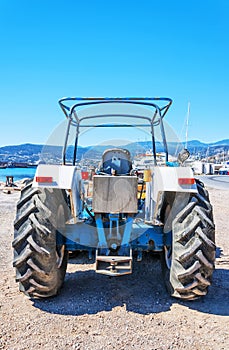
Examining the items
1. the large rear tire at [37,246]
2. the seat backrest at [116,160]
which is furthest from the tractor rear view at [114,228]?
the seat backrest at [116,160]

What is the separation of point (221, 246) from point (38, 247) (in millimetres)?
4292

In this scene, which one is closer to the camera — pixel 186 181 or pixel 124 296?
pixel 186 181

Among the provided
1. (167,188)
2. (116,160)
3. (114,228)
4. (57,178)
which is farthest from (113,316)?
(116,160)

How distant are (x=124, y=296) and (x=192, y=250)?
3.45 ft

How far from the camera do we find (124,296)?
401 centimetres

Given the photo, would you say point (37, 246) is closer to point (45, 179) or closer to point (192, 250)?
point (45, 179)

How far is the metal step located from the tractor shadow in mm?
415

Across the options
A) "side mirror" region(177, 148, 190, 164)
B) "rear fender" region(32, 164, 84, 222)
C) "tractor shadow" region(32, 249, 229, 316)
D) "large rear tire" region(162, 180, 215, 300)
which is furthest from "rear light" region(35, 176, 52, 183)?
"side mirror" region(177, 148, 190, 164)

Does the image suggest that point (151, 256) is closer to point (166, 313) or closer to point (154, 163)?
point (154, 163)

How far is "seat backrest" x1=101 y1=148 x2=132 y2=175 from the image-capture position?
16.4ft

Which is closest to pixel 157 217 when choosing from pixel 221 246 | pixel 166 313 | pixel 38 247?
pixel 166 313

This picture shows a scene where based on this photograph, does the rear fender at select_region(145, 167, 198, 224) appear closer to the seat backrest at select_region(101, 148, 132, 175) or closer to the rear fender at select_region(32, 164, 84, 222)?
the seat backrest at select_region(101, 148, 132, 175)

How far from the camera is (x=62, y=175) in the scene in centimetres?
374

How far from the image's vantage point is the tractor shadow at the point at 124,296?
367 cm
